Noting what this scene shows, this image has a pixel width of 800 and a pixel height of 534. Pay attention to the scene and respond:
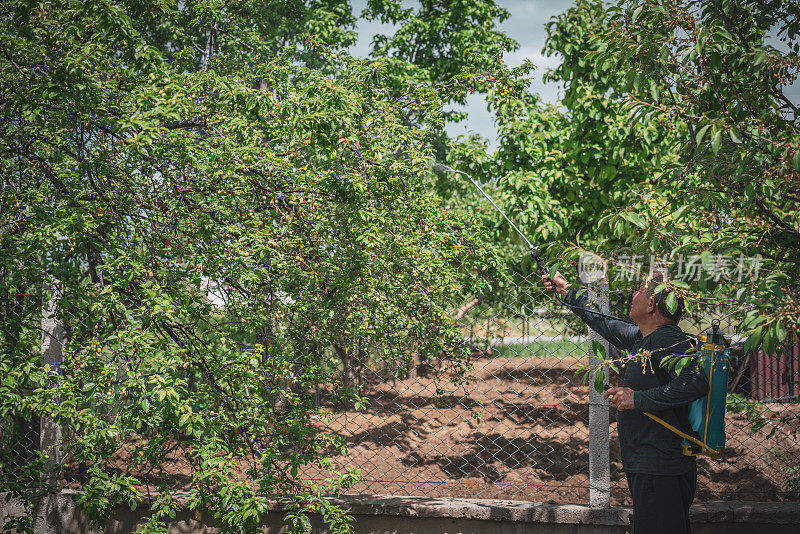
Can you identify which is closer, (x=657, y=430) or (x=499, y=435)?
(x=657, y=430)

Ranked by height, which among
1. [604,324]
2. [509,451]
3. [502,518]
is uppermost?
[604,324]

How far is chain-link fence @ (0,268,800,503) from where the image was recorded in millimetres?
3934

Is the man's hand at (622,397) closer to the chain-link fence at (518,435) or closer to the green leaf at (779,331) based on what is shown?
the chain-link fence at (518,435)

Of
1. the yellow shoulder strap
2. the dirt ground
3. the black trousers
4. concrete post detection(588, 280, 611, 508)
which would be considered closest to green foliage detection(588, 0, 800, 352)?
the yellow shoulder strap

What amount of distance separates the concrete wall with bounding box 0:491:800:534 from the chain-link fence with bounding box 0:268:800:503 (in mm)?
Answer: 341

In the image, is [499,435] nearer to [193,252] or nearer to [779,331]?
[193,252]

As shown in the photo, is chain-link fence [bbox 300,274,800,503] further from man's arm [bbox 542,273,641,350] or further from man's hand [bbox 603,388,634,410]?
man's hand [bbox 603,388,634,410]

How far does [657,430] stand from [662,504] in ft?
1.10

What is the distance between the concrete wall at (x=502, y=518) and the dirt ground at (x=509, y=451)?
0.35 m

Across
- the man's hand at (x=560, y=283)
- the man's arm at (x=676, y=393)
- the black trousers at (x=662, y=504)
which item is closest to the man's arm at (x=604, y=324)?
the man's hand at (x=560, y=283)

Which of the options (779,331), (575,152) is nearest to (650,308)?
(779,331)

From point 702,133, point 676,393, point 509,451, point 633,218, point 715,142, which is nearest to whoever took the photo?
point 715,142

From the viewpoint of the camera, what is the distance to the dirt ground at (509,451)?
4309mm

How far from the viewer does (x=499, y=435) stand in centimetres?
525
